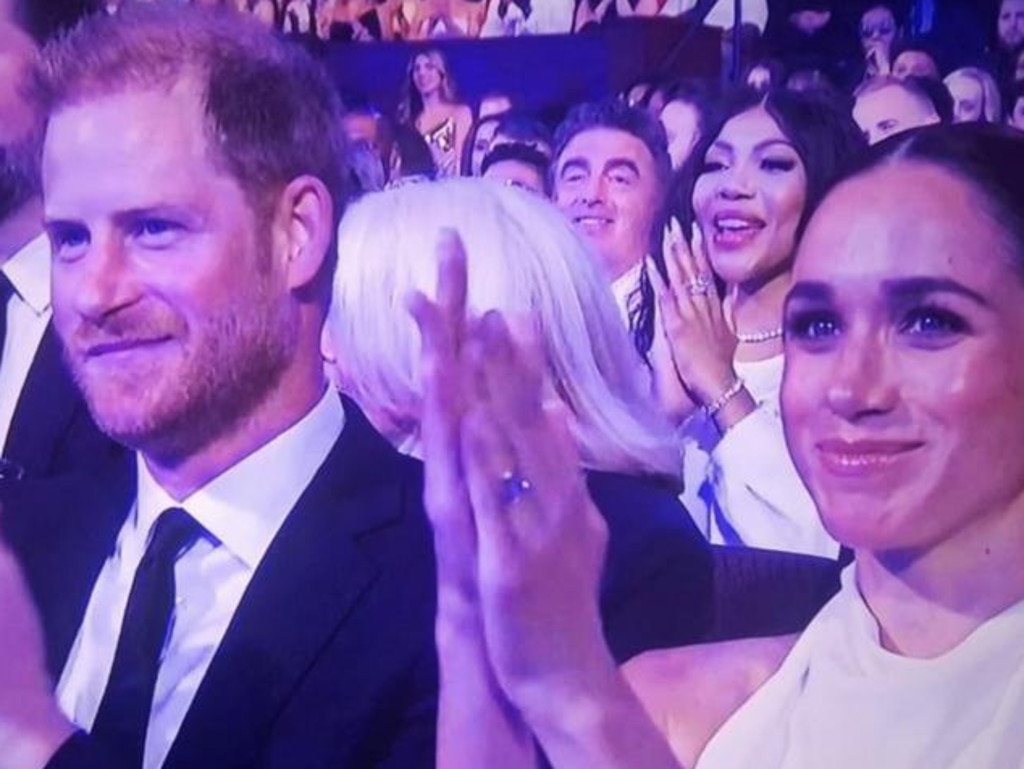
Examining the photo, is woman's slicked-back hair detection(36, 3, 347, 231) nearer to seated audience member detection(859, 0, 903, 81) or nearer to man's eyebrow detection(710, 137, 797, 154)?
man's eyebrow detection(710, 137, 797, 154)

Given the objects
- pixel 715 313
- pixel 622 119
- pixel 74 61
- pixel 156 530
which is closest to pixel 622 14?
pixel 622 119

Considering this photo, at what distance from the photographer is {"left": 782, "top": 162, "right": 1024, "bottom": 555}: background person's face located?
5.29 ft

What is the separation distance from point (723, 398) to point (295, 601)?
52 centimetres

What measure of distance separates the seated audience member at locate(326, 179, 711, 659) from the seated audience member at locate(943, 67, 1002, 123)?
426mm

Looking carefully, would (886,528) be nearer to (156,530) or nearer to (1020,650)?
(1020,650)

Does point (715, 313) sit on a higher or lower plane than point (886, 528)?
higher

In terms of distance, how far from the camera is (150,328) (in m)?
1.83

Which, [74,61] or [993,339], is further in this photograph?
[74,61]

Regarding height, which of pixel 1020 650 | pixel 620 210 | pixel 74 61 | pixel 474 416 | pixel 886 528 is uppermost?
pixel 74 61

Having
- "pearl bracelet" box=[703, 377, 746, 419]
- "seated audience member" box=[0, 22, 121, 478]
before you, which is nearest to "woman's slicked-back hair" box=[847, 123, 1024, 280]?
"pearl bracelet" box=[703, 377, 746, 419]

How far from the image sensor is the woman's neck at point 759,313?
1.71m

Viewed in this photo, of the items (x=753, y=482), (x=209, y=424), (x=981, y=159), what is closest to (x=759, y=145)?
(x=981, y=159)

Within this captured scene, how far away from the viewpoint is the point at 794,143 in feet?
5.72

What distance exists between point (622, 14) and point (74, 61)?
64 centimetres
